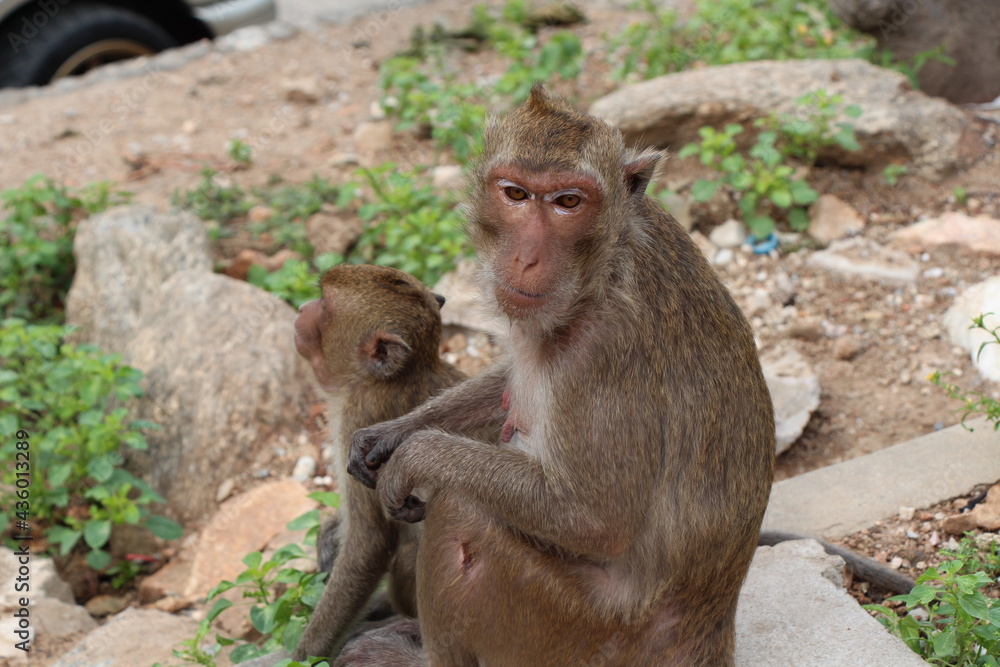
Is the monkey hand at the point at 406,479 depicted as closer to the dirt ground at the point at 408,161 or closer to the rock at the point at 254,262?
the dirt ground at the point at 408,161

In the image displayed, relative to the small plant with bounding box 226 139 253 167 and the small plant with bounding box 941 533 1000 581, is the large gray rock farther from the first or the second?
the small plant with bounding box 941 533 1000 581

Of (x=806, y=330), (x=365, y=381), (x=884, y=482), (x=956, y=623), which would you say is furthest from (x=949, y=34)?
(x=365, y=381)

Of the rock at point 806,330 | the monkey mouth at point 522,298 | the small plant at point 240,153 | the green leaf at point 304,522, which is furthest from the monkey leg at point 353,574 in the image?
the small plant at point 240,153

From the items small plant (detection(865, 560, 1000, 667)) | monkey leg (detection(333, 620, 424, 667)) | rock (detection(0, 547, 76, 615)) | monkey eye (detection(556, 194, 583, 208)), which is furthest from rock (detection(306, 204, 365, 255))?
small plant (detection(865, 560, 1000, 667))

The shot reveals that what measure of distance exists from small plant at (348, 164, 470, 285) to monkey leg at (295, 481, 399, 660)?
2350 mm

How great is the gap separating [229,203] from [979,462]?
5.29m

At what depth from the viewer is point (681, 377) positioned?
114 inches

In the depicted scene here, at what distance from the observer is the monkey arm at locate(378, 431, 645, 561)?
284 centimetres

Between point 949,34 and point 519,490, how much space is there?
5.70m

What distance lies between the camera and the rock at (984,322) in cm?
485

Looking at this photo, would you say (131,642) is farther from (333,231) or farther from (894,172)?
(894,172)

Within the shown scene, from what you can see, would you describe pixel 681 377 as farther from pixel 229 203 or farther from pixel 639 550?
pixel 229 203


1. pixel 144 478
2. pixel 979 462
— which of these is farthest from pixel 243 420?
pixel 979 462

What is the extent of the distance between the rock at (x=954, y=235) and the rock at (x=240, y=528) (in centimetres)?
366
